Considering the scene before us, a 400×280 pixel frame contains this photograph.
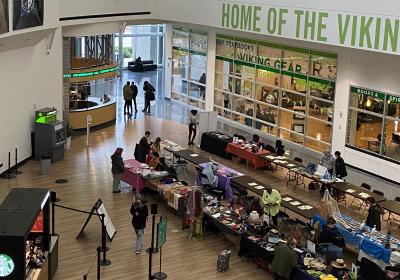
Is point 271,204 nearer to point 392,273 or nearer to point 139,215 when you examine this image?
point 139,215

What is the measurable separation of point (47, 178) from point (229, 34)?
1099cm

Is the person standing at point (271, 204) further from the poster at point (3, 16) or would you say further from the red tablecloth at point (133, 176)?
the poster at point (3, 16)

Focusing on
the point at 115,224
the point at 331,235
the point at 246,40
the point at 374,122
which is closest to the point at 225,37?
the point at 246,40

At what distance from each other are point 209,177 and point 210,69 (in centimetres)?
1143

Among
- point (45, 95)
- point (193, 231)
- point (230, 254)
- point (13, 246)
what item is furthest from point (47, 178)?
point (13, 246)

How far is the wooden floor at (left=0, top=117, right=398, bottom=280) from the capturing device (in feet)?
42.8

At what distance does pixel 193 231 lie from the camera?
1494cm

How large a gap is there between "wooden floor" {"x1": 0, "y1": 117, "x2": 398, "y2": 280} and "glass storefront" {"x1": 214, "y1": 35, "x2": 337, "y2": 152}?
3200mm

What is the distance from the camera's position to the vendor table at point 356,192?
52.5 ft

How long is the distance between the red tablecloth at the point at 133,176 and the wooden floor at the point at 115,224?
0.34 m

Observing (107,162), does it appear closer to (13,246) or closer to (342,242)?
(342,242)

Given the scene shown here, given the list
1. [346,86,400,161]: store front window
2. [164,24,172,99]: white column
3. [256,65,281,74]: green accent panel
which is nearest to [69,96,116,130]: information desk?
[164,24,172,99]: white column

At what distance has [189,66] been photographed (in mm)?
29734

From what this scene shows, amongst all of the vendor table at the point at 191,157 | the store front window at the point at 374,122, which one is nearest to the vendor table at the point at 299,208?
the vendor table at the point at 191,157
